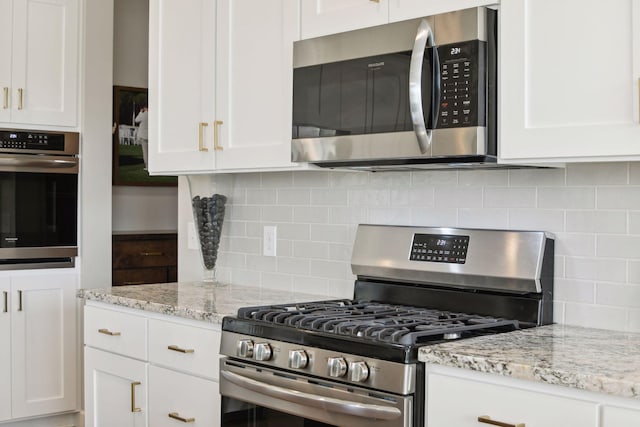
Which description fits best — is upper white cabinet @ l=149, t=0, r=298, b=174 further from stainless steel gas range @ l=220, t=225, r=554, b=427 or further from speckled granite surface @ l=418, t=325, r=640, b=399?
speckled granite surface @ l=418, t=325, r=640, b=399

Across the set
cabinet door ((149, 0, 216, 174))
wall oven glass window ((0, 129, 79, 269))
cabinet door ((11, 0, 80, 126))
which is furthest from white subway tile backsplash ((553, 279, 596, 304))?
cabinet door ((11, 0, 80, 126))

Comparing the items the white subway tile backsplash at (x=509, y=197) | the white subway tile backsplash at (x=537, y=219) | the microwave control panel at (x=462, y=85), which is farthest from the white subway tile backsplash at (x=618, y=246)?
the microwave control panel at (x=462, y=85)

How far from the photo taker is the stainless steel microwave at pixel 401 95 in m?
2.12

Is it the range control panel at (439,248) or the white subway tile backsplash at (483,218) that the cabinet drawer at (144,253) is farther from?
the white subway tile backsplash at (483,218)

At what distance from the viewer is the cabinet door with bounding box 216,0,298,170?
106 inches

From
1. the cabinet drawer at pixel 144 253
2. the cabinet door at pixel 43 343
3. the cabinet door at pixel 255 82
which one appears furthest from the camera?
the cabinet drawer at pixel 144 253

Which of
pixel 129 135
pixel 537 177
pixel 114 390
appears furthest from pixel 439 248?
pixel 129 135

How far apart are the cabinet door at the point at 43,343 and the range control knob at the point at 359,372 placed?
2693 mm

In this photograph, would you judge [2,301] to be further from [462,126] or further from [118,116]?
[462,126]

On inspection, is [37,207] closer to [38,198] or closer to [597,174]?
[38,198]

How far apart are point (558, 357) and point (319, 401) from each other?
2.00ft

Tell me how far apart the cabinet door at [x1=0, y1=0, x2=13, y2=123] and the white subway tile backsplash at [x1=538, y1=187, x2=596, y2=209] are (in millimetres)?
2854

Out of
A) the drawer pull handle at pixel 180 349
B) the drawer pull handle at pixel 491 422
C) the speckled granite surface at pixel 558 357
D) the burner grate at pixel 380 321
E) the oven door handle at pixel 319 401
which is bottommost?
the oven door handle at pixel 319 401

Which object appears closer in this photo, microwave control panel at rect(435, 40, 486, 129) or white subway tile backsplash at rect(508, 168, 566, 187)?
microwave control panel at rect(435, 40, 486, 129)
